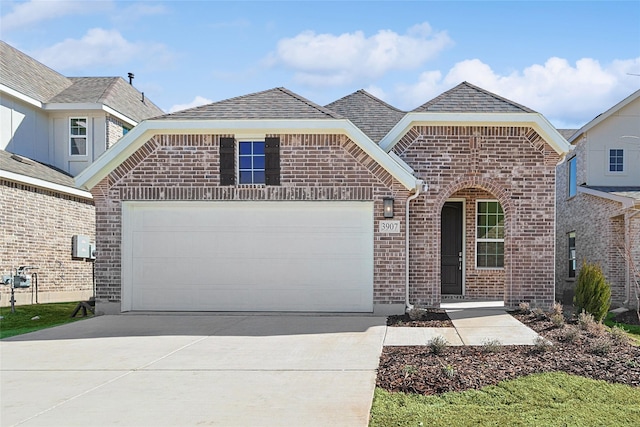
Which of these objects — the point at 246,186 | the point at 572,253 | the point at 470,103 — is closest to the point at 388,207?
the point at 246,186

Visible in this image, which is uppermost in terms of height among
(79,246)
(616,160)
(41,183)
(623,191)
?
(616,160)

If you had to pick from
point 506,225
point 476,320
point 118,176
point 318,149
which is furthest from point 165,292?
point 506,225

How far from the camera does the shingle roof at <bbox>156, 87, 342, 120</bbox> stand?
41.7ft

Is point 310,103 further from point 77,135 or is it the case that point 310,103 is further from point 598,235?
point 77,135

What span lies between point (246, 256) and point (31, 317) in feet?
→ 16.6

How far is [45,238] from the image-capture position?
56.9 feet

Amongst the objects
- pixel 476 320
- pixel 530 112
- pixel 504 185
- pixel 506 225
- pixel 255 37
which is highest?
pixel 255 37

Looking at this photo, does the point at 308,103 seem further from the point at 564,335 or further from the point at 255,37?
the point at 564,335

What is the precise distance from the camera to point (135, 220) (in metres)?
13.0

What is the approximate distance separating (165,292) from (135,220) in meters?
1.68

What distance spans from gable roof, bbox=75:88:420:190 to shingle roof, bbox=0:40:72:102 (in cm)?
781

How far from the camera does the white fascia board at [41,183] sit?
15512mm

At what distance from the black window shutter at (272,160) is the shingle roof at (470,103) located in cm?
323

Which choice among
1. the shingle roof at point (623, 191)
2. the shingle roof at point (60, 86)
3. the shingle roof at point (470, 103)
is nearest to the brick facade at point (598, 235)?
the shingle roof at point (623, 191)
